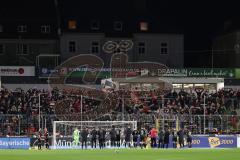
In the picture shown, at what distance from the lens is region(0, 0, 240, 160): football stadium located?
51.9 metres

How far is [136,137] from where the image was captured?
5291 cm

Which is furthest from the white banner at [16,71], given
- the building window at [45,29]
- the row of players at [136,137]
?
the building window at [45,29]

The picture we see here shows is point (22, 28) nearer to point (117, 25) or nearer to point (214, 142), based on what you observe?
point (117, 25)

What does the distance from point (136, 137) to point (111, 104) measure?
841cm

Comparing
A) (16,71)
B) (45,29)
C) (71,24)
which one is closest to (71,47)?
(71,24)

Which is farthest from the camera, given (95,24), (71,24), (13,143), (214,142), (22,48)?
(95,24)

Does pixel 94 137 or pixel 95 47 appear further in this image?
pixel 95 47

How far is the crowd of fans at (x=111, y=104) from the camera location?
190ft

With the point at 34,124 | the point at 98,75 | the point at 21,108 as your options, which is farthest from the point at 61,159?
the point at 98,75

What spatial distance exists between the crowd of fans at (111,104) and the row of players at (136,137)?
2736 mm

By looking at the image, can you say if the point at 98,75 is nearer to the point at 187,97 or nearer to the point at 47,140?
the point at 187,97

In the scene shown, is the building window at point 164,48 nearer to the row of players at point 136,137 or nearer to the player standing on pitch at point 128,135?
the row of players at point 136,137

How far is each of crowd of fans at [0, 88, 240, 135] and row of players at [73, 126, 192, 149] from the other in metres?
2.74

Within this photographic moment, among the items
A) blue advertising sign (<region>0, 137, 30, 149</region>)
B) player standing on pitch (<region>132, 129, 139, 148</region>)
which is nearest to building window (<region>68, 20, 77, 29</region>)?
player standing on pitch (<region>132, 129, 139, 148</region>)
